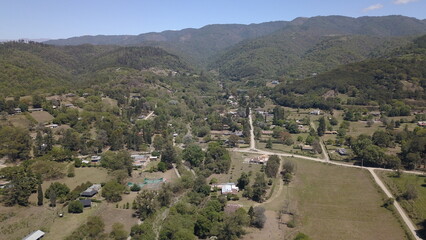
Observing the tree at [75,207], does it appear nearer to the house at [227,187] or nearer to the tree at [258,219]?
the house at [227,187]

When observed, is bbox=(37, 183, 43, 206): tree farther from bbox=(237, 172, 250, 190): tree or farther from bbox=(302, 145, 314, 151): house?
bbox=(302, 145, 314, 151): house

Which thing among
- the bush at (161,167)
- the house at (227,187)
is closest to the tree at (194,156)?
the bush at (161,167)

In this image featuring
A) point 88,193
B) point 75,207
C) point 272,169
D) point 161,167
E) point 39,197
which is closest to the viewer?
point 75,207

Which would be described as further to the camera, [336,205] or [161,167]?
[161,167]

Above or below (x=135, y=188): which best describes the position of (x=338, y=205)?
below

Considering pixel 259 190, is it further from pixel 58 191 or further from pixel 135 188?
pixel 58 191

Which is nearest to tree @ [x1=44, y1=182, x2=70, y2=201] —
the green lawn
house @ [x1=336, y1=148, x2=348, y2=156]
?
the green lawn

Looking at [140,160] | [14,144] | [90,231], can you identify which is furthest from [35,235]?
[14,144]
